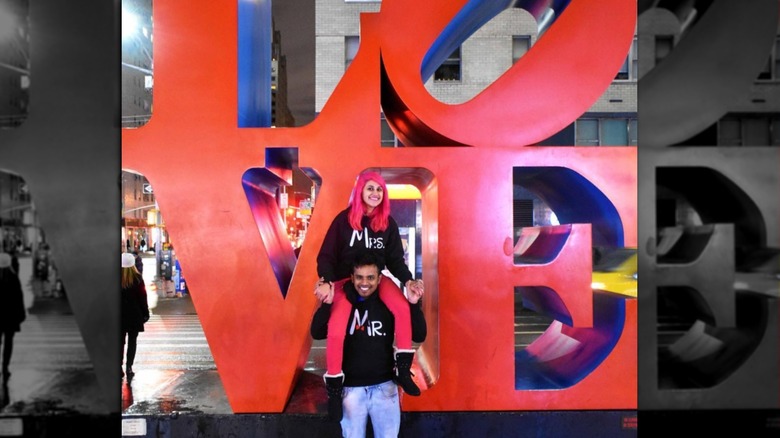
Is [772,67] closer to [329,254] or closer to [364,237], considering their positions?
[364,237]

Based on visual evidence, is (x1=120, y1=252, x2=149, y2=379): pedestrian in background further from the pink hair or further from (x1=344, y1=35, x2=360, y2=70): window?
(x1=344, y1=35, x2=360, y2=70): window

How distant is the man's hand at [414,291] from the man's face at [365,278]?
255 millimetres

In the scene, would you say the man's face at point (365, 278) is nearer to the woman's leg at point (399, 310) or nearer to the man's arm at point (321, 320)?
the woman's leg at point (399, 310)

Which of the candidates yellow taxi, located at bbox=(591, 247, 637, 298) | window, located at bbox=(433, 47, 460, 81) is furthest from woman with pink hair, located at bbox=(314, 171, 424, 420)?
window, located at bbox=(433, 47, 460, 81)

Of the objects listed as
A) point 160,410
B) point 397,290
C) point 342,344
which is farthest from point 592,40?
point 160,410

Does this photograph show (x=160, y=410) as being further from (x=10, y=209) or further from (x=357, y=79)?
(x=357, y=79)

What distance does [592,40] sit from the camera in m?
4.30

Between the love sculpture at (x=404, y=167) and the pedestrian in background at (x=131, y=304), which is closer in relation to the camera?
the love sculpture at (x=404, y=167)

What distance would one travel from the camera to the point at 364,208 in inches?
156

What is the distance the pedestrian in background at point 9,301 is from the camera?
13.5 ft

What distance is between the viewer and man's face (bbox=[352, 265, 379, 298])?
3.45 metres

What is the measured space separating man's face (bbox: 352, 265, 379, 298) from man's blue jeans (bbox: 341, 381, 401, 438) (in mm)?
728

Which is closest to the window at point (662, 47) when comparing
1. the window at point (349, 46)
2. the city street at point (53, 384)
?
the city street at point (53, 384)

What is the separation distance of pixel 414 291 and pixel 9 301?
3743 mm
